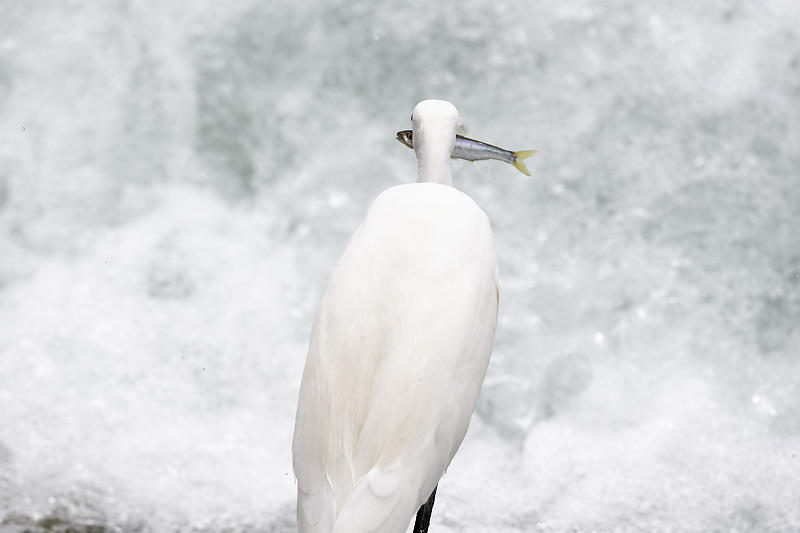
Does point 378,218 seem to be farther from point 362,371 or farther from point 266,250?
point 266,250

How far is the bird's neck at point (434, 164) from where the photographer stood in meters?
1.63

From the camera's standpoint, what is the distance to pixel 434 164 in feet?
5.36

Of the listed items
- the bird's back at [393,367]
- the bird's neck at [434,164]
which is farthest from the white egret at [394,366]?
the bird's neck at [434,164]

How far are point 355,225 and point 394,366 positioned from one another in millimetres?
2011

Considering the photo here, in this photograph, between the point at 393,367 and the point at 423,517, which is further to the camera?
the point at 423,517

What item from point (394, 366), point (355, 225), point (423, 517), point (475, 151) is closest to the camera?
point (394, 366)

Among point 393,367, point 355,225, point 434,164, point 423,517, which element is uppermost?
point 355,225

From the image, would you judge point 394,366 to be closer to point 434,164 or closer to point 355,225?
point 434,164

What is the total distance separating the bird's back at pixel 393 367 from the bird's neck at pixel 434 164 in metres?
0.14

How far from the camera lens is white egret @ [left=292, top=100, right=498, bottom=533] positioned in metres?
1.40

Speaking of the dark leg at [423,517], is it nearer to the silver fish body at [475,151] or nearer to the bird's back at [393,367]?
the bird's back at [393,367]

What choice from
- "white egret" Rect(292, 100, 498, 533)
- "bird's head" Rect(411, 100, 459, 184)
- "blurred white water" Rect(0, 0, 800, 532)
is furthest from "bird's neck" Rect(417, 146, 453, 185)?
"blurred white water" Rect(0, 0, 800, 532)

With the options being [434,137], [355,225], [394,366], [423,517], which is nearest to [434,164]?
[434,137]

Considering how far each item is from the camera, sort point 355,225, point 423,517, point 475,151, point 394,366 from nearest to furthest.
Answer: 1. point 394,366
2. point 423,517
3. point 475,151
4. point 355,225
